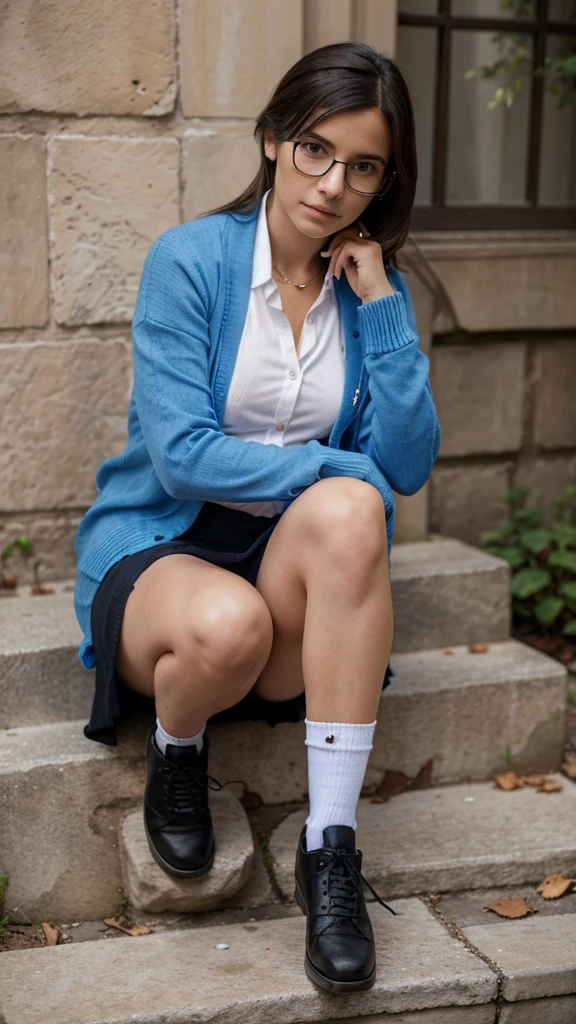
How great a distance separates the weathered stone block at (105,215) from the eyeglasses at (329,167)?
85 centimetres

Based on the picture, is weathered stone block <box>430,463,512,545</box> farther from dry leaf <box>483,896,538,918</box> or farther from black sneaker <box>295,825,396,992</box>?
black sneaker <box>295,825,396,992</box>

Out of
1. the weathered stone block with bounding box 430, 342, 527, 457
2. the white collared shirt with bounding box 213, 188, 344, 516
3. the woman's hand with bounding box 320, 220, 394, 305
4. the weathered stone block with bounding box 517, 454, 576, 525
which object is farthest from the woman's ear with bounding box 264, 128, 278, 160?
the weathered stone block with bounding box 517, 454, 576, 525

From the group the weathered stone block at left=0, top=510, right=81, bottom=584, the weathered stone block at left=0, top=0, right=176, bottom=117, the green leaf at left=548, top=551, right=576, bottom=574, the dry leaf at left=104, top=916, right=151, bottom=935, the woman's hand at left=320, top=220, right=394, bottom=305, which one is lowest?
the dry leaf at left=104, top=916, right=151, bottom=935

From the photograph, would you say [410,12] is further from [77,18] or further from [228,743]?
[228,743]

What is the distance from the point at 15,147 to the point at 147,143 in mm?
354

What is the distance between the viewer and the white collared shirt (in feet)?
8.05

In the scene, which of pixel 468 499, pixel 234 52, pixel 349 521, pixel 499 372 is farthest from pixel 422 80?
pixel 349 521

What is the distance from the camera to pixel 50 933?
8.23 ft

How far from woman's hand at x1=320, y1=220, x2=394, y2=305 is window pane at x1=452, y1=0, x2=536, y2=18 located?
61.8 inches

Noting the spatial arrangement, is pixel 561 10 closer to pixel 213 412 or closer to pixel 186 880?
pixel 213 412

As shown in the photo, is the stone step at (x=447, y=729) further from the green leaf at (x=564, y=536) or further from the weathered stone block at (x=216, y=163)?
the weathered stone block at (x=216, y=163)

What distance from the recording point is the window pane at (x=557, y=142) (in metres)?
3.87

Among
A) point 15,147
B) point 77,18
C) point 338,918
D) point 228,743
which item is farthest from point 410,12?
point 338,918

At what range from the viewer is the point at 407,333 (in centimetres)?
246
